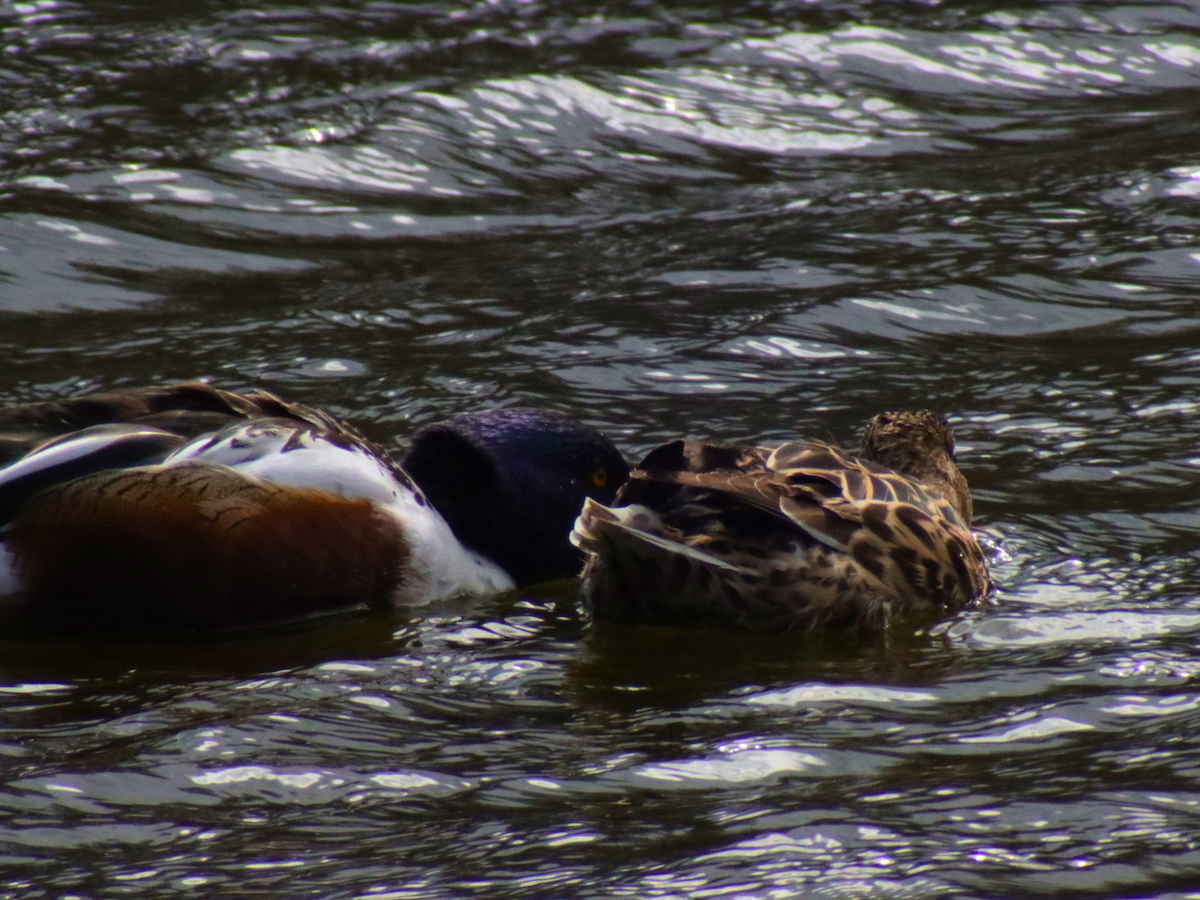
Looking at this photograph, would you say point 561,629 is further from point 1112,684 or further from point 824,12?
point 824,12

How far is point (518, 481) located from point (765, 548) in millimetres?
1173

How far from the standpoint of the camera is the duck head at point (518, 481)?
646cm

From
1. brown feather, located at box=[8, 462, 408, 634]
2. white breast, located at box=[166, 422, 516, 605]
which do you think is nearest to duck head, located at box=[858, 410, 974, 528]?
white breast, located at box=[166, 422, 516, 605]

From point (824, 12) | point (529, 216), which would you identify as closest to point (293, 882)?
point (529, 216)

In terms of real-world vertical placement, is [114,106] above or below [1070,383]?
above

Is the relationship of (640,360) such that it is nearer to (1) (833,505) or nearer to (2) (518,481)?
(2) (518,481)

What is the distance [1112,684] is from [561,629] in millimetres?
1804

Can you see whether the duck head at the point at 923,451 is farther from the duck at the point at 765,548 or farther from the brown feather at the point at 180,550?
the brown feather at the point at 180,550

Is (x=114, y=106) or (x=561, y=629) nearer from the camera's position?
(x=561, y=629)

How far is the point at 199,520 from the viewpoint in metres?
5.59

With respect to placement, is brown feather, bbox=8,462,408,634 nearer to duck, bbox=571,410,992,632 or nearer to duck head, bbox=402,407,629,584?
duck head, bbox=402,407,629,584

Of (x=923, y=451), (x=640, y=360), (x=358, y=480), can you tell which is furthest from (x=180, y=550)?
(x=640, y=360)

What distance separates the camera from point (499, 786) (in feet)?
14.0

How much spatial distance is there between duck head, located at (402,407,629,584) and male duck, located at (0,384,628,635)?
22cm
